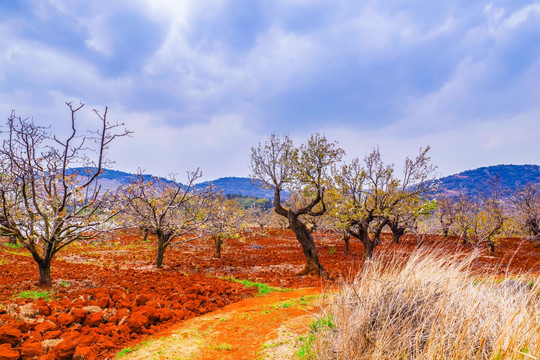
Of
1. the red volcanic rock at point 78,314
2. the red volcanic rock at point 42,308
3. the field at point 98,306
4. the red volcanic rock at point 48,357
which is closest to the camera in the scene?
the red volcanic rock at point 48,357

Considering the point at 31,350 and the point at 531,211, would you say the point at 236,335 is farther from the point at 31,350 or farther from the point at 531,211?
the point at 531,211

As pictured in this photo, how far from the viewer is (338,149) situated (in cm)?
1537

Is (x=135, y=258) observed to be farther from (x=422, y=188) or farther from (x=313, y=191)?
(x=422, y=188)

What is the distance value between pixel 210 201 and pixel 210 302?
14838 millimetres

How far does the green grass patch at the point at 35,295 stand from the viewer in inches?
354

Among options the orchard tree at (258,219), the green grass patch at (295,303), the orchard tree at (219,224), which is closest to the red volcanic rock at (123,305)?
the green grass patch at (295,303)

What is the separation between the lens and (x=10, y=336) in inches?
213

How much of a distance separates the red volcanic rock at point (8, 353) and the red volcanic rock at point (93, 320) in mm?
1803

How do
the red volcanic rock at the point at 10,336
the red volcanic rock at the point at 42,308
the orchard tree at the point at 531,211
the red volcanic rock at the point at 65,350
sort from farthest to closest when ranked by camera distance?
the orchard tree at the point at 531,211 < the red volcanic rock at the point at 42,308 < the red volcanic rock at the point at 10,336 < the red volcanic rock at the point at 65,350

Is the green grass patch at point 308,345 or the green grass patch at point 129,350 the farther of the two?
the green grass patch at point 129,350

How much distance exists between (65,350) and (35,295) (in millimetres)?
5689

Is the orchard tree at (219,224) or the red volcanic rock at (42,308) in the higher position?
the orchard tree at (219,224)

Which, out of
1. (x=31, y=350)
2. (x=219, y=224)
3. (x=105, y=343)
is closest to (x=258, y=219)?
(x=219, y=224)

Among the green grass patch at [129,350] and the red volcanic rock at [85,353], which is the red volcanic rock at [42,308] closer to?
the red volcanic rock at [85,353]
